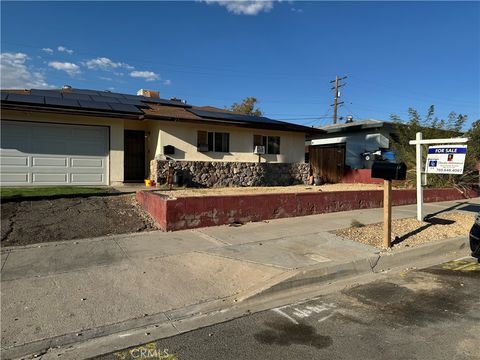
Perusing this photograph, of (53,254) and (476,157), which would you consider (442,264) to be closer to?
(53,254)

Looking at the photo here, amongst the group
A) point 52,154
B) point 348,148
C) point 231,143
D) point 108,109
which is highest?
point 108,109

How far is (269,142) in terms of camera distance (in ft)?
66.6

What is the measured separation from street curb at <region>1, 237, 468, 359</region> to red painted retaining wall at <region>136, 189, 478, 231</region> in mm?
3747

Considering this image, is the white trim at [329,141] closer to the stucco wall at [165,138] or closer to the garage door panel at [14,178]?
the stucco wall at [165,138]

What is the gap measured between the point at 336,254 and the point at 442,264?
2.00m

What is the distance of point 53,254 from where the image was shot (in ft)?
22.8

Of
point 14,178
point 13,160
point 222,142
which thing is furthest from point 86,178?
point 222,142

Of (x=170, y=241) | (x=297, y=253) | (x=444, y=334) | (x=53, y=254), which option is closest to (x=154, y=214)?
(x=170, y=241)

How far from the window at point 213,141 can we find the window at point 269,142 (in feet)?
5.41

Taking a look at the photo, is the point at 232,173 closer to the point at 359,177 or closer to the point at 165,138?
the point at 165,138

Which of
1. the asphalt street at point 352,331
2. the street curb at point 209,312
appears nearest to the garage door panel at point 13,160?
the street curb at point 209,312

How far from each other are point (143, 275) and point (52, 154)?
11.2 meters

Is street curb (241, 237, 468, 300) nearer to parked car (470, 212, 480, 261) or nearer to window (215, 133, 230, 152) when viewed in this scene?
parked car (470, 212, 480, 261)

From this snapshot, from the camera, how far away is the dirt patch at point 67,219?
8.08 meters
